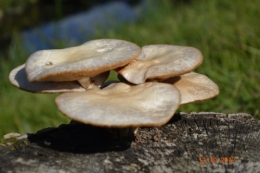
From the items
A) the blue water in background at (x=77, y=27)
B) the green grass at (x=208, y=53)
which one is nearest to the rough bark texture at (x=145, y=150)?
the green grass at (x=208, y=53)

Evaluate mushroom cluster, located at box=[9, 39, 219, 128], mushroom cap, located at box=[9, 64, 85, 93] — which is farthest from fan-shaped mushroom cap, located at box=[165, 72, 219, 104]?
mushroom cap, located at box=[9, 64, 85, 93]

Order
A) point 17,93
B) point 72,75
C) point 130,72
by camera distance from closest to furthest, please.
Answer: point 72,75 → point 130,72 → point 17,93

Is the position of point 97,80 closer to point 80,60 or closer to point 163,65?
point 80,60

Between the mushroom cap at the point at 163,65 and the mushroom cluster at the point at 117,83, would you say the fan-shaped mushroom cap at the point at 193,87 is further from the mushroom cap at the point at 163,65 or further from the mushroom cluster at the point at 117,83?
the mushroom cap at the point at 163,65

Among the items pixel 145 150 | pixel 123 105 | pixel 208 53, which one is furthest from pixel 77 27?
pixel 123 105

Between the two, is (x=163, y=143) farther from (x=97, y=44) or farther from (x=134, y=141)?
(x=97, y=44)

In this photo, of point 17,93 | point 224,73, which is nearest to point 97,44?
point 224,73

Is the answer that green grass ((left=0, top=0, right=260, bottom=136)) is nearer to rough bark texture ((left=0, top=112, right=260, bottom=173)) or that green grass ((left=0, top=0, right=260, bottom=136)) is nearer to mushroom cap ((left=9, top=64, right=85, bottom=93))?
rough bark texture ((left=0, top=112, right=260, bottom=173))
